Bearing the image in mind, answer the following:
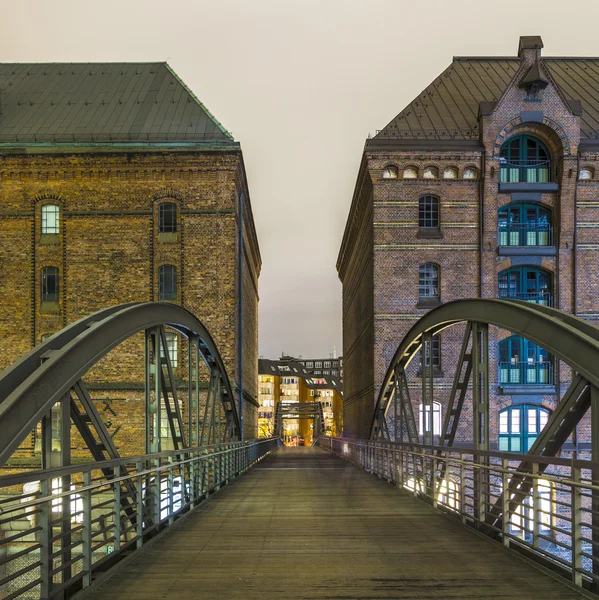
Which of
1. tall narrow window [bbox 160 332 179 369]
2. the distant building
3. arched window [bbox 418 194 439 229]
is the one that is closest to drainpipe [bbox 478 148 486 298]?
arched window [bbox 418 194 439 229]

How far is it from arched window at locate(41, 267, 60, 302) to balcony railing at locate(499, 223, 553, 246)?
649 inches

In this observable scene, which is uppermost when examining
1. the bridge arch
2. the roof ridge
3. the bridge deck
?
the roof ridge

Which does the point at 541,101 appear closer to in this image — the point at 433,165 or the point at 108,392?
the point at 433,165

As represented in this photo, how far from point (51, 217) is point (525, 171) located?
17719 millimetres

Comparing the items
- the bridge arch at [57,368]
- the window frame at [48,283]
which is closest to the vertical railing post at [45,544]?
the bridge arch at [57,368]

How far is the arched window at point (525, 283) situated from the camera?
93.9ft

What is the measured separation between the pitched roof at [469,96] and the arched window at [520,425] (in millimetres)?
10269

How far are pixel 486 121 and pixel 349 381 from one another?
23.2m

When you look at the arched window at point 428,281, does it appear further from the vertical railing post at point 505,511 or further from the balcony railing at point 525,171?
the vertical railing post at point 505,511

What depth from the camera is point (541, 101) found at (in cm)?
2828

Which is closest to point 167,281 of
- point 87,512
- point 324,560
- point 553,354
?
point 553,354

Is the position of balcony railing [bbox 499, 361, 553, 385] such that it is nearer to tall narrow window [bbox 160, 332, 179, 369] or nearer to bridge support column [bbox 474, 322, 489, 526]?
tall narrow window [bbox 160, 332, 179, 369]

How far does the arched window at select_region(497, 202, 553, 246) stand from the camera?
94.2ft

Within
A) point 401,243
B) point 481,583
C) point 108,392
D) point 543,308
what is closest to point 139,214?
point 108,392
